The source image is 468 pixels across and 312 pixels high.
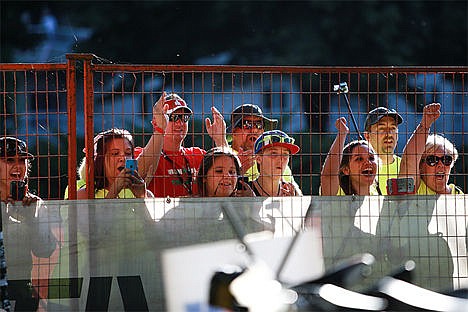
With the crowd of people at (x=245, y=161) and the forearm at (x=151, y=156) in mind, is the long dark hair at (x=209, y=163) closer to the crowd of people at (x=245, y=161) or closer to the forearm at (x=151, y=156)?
the crowd of people at (x=245, y=161)

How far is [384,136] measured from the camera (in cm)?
679

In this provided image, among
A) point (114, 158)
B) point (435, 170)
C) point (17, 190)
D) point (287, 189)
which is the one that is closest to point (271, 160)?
point (287, 189)

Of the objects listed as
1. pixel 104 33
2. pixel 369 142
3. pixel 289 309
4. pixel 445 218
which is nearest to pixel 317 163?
pixel 369 142

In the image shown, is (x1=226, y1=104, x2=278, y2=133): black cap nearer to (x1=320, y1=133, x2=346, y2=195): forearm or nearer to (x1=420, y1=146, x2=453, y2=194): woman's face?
(x1=320, y1=133, x2=346, y2=195): forearm

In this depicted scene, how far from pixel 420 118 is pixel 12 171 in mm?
2556

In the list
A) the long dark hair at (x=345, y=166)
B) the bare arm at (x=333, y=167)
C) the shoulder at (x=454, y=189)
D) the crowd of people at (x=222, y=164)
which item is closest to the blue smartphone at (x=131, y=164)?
the crowd of people at (x=222, y=164)

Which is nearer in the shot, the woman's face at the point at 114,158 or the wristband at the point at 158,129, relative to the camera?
the woman's face at the point at 114,158

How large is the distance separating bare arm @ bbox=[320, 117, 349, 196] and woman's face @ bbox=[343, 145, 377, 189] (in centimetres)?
7

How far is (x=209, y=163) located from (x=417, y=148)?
49.2 inches

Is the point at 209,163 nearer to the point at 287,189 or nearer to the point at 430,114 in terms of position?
the point at 287,189

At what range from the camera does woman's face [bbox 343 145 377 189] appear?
21.4ft

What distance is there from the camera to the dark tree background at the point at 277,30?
16453 millimetres

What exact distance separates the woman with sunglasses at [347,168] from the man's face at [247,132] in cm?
53

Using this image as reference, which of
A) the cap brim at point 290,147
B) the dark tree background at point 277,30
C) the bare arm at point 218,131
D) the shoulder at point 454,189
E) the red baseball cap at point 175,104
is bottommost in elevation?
the shoulder at point 454,189
